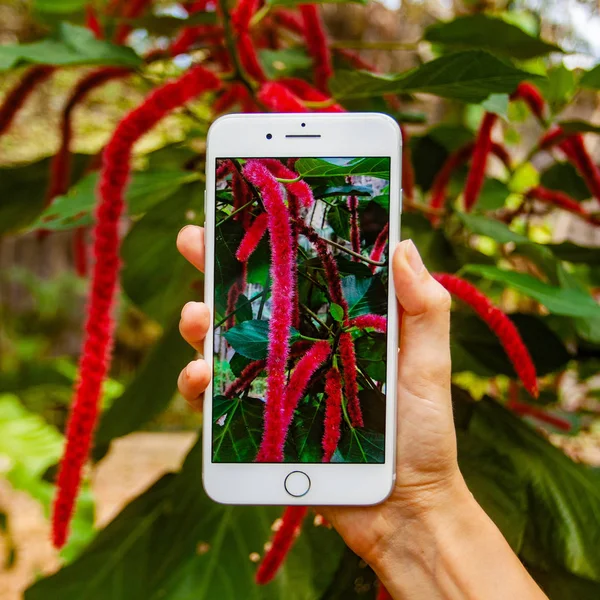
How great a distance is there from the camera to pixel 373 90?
1.72ft

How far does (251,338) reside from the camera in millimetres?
521

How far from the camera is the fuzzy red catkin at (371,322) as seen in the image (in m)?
0.51

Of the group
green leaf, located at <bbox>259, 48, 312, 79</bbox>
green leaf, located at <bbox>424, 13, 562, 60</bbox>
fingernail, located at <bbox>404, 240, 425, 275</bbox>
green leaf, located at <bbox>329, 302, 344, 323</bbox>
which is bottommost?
green leaf, located at <bbox>329, 302, 344, 323</bbox>

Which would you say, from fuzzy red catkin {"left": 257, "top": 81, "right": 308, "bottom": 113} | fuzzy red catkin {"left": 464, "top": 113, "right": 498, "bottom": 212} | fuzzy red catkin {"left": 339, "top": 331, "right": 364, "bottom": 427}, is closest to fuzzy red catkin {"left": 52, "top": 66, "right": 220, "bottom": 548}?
fuzzy red catkin {"left": 257, "top": 81, "right": 308, "bottom": 113}

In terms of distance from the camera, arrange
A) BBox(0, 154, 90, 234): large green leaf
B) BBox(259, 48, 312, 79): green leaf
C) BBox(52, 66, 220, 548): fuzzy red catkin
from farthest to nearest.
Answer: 1. BBox(0, 154, 90, 234): large green leaf
2. BBox(259, 48, 312, 79): green leaf
3. BBox(52, 66, 220, 548): fuzzy red catkin

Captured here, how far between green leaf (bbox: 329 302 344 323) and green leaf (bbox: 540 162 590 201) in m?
0.50

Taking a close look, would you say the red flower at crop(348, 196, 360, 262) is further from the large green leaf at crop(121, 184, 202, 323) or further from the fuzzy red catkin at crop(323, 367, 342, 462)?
the large green leaf at crop(121, 184, 202, 323)

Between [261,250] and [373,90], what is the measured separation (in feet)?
0.51

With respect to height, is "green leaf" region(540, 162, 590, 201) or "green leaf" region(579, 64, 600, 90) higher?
"green leaf" region(579, 64, 600, 90)

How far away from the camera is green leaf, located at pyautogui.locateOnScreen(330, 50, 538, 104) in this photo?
474mm

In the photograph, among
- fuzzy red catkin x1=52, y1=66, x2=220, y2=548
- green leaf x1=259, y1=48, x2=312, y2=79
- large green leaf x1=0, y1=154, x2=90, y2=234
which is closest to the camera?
fuzzy red catkin x1=52, y1=66, x2=220, y2=548

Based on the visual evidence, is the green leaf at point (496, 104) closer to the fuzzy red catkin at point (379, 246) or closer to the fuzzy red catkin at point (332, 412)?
the fuzzy red catkin at point (379, 246)

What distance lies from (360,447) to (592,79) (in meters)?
0.39

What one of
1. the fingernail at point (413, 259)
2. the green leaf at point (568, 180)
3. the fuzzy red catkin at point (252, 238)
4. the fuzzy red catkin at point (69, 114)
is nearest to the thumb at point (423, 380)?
the fingernail at point (413, 259)
